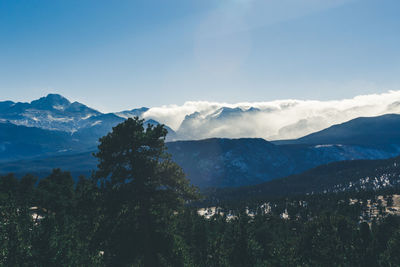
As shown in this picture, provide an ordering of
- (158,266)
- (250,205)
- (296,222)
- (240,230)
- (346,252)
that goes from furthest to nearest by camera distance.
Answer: (250,205), (296,222), (346,252), (240,230), (158,266)

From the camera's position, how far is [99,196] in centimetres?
2978

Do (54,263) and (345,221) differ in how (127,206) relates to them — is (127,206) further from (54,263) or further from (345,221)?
(345,221)

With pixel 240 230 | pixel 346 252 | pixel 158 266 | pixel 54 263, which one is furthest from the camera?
pixel 346 252

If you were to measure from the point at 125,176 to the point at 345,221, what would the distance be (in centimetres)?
4711

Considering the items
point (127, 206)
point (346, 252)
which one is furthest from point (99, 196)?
point (346, 252)

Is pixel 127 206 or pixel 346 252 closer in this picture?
pixel 127 206

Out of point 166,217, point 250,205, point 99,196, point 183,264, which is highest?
point 99,196

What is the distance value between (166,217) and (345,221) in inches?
1715

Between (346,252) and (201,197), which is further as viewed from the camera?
(346,252)

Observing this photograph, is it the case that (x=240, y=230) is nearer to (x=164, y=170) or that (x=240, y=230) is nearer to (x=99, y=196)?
(x=164, y=170)

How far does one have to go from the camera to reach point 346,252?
45.3 m

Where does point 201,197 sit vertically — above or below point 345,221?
above

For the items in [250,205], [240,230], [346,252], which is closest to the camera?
[240,230]

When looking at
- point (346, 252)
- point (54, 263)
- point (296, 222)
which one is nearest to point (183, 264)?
point (54, 263)
